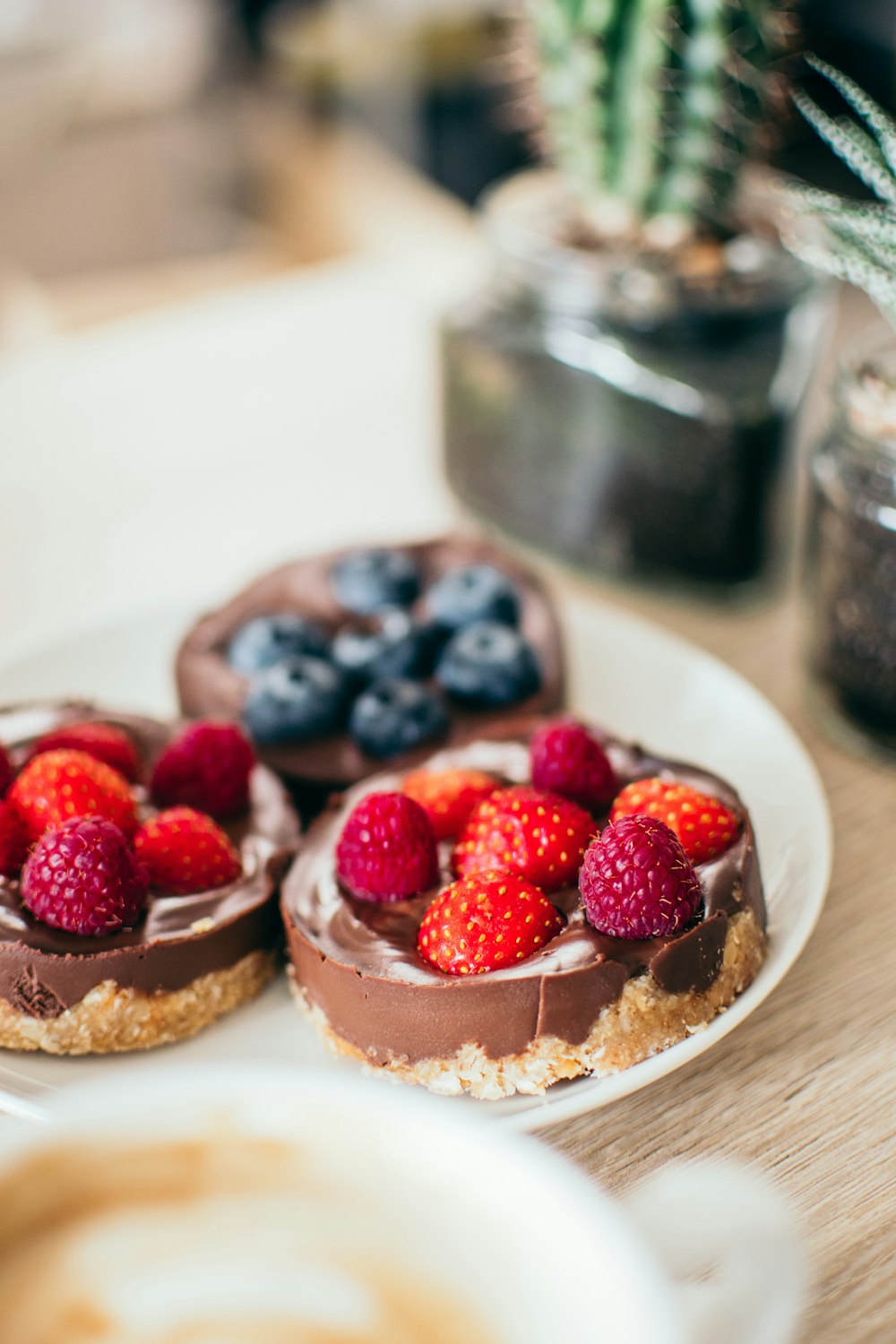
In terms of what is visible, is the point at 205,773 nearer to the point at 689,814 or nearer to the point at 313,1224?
the point at 689,814

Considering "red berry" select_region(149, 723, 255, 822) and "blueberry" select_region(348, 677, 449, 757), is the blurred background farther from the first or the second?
"red berry" select_region(149, 723, 255, 822)

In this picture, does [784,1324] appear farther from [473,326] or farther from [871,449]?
[473,326]

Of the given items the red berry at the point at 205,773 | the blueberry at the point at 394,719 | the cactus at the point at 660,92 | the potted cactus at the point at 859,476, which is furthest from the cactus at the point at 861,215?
the red berry at the point at 205,773

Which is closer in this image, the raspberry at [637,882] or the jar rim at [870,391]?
the raspberry at [637,882]

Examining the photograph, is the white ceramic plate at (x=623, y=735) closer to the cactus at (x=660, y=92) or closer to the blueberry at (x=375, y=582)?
the blueberry at (x=375, y=582)

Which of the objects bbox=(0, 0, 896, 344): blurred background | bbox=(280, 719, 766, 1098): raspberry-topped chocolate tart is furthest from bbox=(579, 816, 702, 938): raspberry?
bbox=(0, 0, 896, 344): blurred background

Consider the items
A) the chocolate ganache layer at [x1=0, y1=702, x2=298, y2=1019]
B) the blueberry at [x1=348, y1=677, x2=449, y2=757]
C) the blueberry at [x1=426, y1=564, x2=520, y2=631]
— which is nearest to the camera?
the chocolate ganache layer at [x1=0, y1=702, x2=298, y2=1019]

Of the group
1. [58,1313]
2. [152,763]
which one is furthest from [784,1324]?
[152,763]
